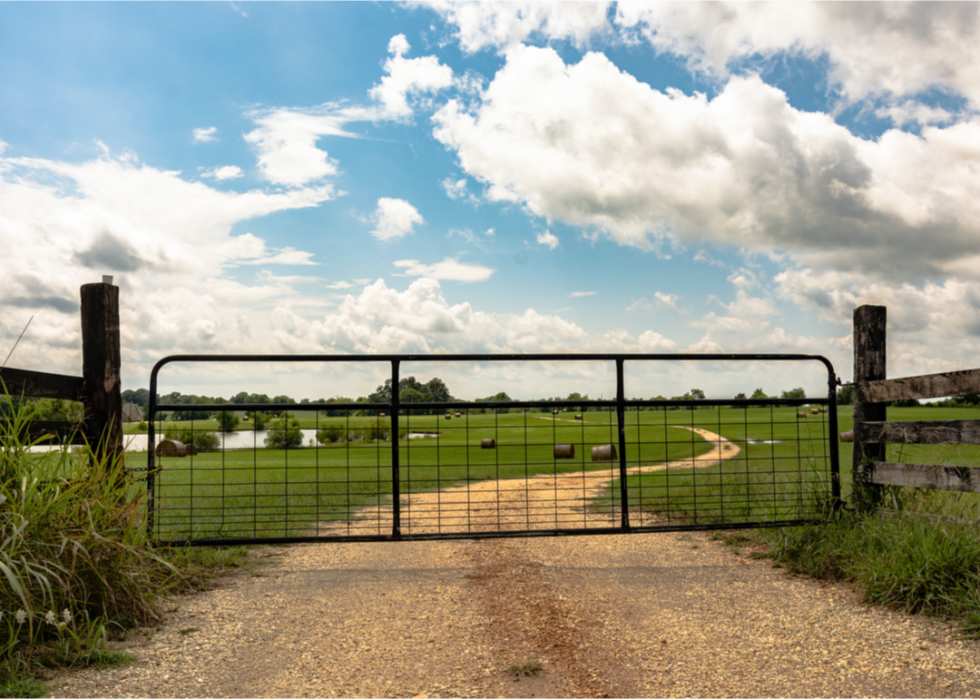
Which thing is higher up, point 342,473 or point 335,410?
point 335,410

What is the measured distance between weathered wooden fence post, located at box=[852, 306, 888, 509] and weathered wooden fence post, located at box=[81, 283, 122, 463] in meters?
7.41

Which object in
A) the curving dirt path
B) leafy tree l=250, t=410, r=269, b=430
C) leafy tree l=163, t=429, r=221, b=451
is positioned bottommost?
the curving dirt path

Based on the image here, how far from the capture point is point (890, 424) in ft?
20.8

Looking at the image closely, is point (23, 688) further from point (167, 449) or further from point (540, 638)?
point (167, 449)

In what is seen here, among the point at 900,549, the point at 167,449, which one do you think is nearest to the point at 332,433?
the point at 167,449

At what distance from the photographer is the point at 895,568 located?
4.71 m

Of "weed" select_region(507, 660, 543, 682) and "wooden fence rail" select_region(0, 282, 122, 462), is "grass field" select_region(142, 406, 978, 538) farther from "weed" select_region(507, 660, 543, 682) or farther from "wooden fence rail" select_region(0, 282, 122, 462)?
"weed" select_region(507, 660, 543, 682)

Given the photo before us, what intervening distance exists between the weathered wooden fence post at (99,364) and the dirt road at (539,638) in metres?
1.87

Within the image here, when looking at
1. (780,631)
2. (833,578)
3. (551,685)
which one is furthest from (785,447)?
(551,685)

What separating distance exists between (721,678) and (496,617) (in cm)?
159

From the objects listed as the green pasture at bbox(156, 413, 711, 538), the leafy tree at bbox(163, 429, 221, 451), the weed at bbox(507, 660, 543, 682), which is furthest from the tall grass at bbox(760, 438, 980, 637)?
the leafy tree at bbox(163, 429, 221, 451)

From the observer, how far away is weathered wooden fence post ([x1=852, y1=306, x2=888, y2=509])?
6.59 metres

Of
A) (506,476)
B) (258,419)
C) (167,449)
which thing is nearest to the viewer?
(258,419)

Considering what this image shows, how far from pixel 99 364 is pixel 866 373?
7.75 m
